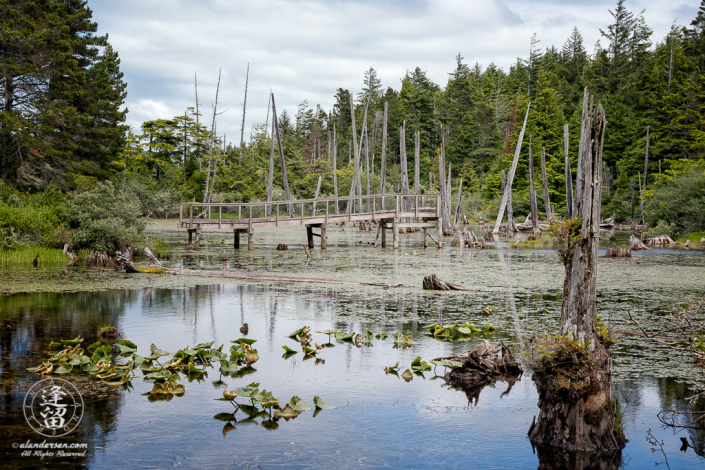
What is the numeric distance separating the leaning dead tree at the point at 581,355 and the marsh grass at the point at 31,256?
58.2 ft

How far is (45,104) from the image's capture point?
85.3 ft

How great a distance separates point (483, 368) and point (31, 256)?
16773mm

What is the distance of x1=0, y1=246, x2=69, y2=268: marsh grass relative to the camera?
61.9ft

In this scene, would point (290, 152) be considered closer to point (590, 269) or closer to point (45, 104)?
point (45, 104)

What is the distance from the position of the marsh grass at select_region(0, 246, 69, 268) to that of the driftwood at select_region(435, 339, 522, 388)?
52.2 ft

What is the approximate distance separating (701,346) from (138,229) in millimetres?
18453

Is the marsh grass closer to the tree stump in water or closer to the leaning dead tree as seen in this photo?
the leaning dead tree

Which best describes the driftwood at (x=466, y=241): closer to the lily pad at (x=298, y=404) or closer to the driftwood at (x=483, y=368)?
the driftwood at (x=483, y=368)

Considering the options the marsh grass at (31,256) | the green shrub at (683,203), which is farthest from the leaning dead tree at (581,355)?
the green shrub at (683,203)

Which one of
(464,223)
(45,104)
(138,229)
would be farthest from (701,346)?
(464,223)

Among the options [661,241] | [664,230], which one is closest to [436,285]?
[661,241]

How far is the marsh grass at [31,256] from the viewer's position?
18859 mm

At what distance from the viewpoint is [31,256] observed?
19344 mm

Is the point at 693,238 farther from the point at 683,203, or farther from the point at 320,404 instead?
the point at 320,404
